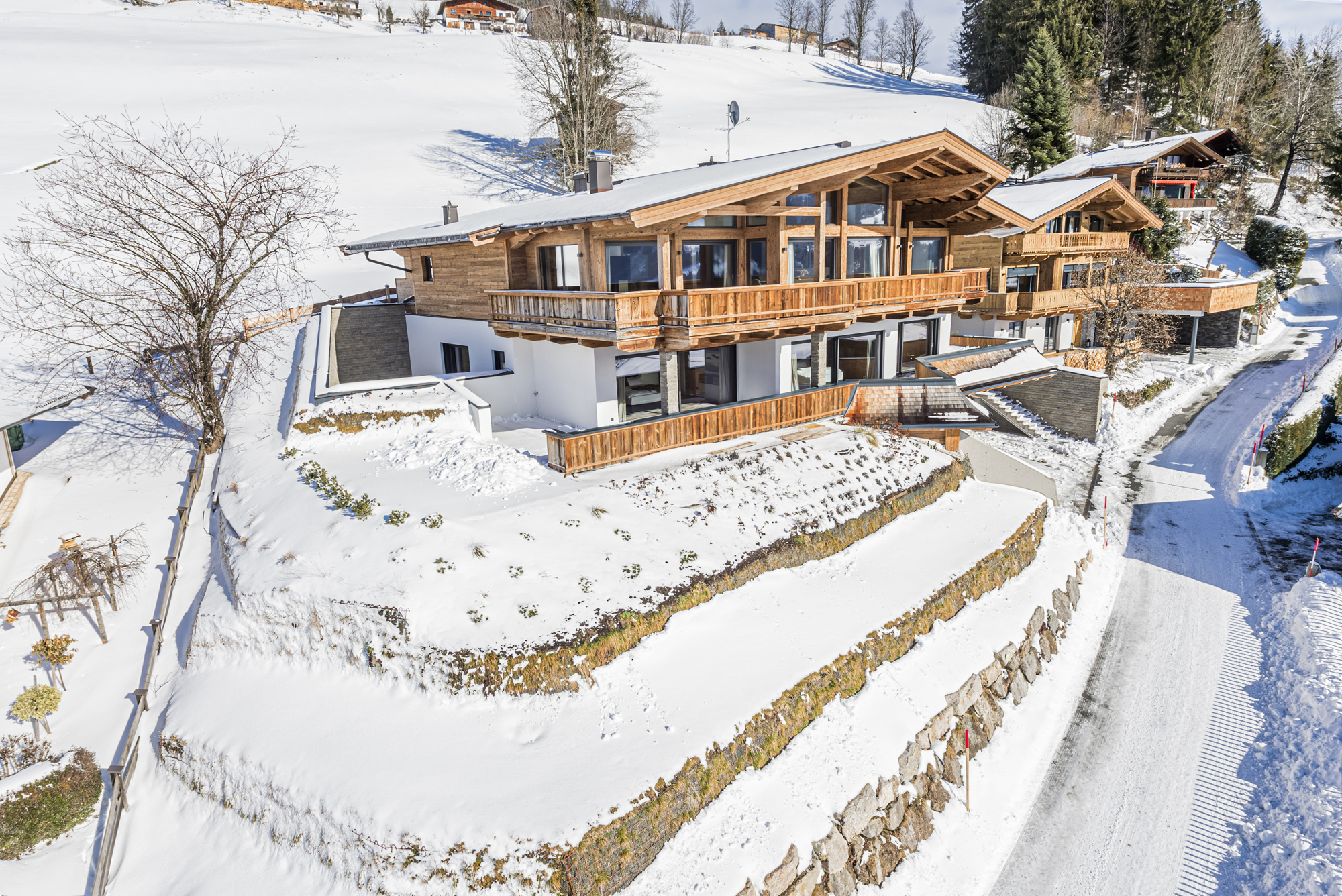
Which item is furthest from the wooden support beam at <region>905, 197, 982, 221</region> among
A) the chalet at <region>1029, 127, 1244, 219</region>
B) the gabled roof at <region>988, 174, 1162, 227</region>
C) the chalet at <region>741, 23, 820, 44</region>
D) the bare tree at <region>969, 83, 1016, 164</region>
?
the chalet at <region>741, 23, 820, 44</region>

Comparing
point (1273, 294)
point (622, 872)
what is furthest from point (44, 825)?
point (1273, 294)

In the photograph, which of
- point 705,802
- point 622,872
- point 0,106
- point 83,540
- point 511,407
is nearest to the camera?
point 622,872

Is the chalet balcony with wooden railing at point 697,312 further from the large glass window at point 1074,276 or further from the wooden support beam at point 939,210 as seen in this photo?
the large glass window at point 1074,276

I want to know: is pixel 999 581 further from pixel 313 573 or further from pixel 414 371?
pixel 414 371

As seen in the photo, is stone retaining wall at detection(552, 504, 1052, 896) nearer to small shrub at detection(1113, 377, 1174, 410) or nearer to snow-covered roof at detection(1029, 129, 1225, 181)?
small shrub at detection(1113, 377, 1174, 410)

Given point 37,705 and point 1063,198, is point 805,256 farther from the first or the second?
point 37,705

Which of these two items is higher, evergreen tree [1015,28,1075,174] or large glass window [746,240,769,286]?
evergreen tree [1015,28,1075,174]

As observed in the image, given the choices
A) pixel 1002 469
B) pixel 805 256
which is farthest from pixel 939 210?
pixel 1002 469
